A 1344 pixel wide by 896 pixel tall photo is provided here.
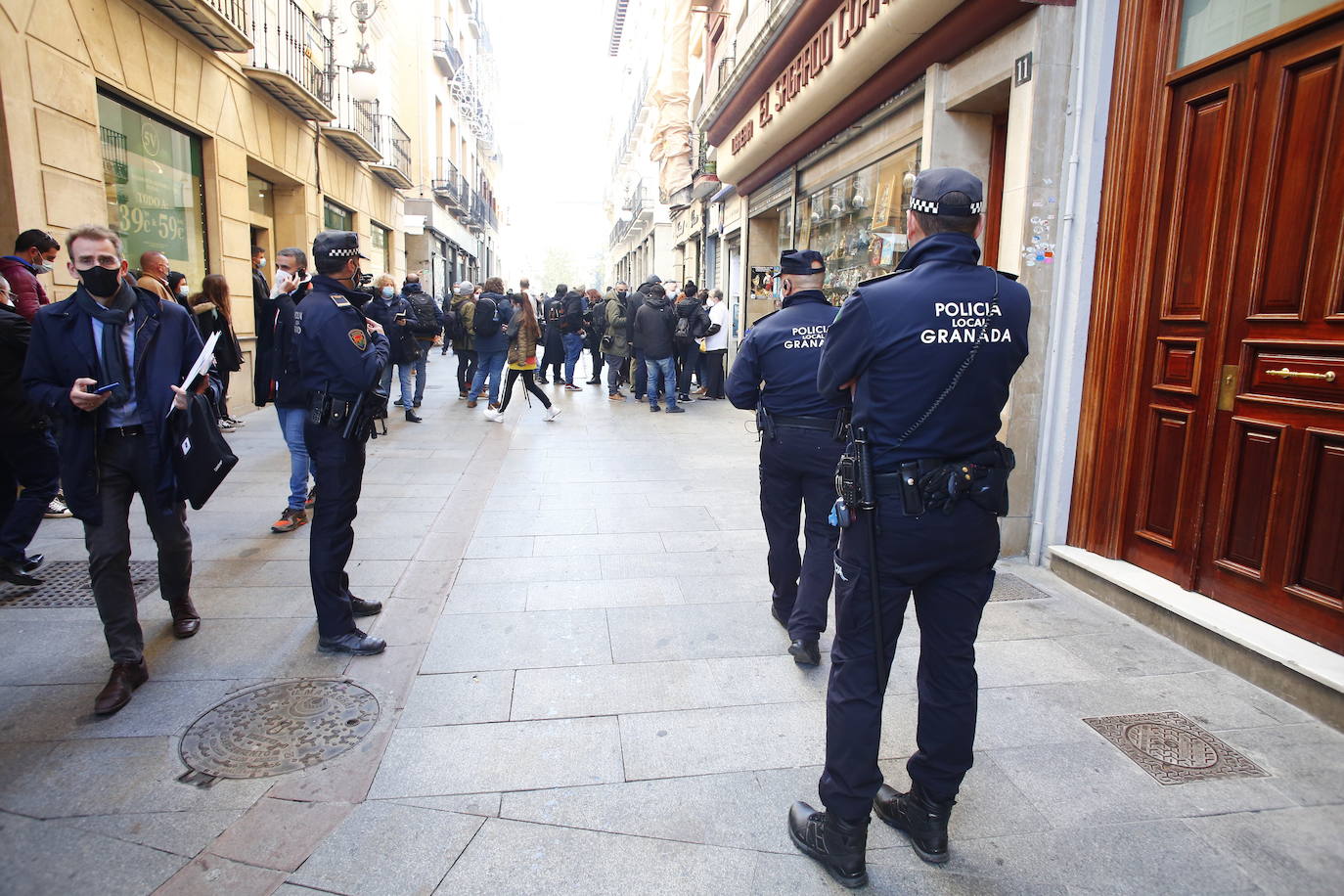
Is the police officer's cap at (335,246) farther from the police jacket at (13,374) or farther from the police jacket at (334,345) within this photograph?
the police jacket at (13,374)

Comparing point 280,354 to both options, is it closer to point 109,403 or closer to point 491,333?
point 109,403

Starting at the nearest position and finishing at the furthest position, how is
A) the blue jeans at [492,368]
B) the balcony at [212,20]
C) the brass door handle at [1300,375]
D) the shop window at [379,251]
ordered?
the brass door handle at [1300,375]
the balcony at [212,20]
the blue jeans at [492,368]
the shop window at [379,251]

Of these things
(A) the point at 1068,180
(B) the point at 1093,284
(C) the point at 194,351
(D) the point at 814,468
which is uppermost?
(A) the point at 1068,180

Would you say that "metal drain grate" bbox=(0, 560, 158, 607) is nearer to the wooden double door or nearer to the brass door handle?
the wooden double door

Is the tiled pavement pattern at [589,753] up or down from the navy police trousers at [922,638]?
down

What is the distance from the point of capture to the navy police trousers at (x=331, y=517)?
373cm

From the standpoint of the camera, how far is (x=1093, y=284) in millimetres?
4703

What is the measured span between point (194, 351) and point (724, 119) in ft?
32.9

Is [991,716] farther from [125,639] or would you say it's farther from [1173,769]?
[125,639]

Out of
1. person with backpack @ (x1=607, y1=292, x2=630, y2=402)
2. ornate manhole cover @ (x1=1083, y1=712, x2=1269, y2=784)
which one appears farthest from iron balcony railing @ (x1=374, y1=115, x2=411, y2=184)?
ornate manhole cover @ (x1=1083, y1=712, x2=1269, y2=784)

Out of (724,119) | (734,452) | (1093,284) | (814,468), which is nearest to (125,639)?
(814,468)

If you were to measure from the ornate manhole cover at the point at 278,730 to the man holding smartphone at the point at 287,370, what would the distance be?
220 cm

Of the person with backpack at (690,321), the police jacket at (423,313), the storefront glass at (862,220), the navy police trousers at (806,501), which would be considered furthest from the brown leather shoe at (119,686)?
the person with backpack at (690,321)

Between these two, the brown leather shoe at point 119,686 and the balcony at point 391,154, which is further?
the balcony at point 391,154
